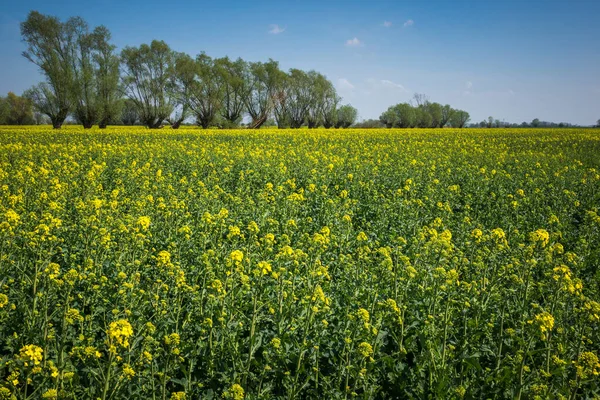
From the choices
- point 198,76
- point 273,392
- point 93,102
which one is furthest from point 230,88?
point 273,392

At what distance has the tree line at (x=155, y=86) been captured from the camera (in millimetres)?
44750

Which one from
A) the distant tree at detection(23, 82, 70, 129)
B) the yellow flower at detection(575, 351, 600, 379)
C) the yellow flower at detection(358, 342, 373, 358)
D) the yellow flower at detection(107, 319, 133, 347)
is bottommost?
the yellow flower at detection(575, 351, 600, 379)

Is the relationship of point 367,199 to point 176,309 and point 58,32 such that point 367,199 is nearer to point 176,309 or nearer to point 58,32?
point 176,309

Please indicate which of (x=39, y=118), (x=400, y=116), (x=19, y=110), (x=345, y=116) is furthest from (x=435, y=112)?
(x=19, y=110)

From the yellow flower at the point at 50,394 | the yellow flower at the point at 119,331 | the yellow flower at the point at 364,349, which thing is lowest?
the yellow flower at the point at 364,349

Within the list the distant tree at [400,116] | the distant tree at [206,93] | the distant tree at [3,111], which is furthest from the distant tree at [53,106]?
the distant tree at [400,116]

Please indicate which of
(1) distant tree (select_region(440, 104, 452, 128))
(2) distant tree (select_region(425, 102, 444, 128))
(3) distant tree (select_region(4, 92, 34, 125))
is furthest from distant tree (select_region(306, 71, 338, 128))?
(3) distant tree (select_region(4, 92, 34, 125))

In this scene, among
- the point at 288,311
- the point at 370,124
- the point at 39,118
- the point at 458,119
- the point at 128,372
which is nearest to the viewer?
the point at 128,372

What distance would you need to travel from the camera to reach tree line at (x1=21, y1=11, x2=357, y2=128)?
44.8m

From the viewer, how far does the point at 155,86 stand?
54375 millimetres

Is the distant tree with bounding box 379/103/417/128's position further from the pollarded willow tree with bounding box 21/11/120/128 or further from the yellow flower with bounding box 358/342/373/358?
the yellow flower with bounding box 358/342/373/358

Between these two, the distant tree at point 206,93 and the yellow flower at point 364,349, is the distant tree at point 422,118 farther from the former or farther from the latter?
the yellow flower at point 364,349

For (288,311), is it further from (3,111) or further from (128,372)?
(3,111)

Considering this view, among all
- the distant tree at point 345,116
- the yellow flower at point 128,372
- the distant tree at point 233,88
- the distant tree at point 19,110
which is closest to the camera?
the yellow flower at point 128,372
